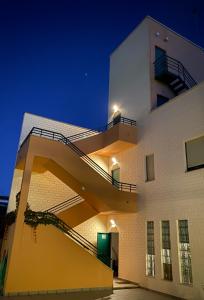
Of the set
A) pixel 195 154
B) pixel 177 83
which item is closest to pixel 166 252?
pixel 195 154

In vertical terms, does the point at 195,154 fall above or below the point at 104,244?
above

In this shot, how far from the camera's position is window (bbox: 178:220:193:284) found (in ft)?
30.8

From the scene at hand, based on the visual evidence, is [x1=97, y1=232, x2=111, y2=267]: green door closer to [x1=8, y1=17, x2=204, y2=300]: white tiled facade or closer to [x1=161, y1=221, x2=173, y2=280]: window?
[x1=8, y1=17, x2=204, y2=300]: white tiled facade

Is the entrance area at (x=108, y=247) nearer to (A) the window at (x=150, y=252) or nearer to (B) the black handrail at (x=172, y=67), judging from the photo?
(A) the window at (x=150, y=252)

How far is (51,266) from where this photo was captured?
9.61 meters

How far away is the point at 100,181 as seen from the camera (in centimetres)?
1170

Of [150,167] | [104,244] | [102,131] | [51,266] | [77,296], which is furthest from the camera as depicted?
[102,131]

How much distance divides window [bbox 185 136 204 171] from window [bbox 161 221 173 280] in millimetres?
2817

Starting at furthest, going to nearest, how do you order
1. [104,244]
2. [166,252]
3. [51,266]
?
[104,244], [166,252], [51,266]

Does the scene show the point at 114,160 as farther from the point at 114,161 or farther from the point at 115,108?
the point at 115,108

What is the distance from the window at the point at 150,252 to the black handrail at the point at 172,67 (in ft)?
28.3

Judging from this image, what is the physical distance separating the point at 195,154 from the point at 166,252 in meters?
4.39

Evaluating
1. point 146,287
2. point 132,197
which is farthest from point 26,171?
point 146,287

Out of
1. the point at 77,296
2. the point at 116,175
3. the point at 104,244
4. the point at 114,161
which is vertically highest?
the point at 114,161
